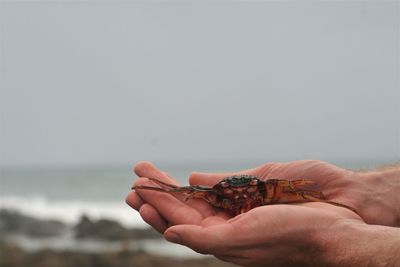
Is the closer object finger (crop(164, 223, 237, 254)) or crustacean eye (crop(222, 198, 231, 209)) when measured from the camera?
finger (crop(164, 223, 237, 254))

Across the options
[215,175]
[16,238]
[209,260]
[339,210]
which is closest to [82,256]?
[209,260]

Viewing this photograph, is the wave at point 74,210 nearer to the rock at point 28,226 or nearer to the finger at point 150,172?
the rock at point 28,226

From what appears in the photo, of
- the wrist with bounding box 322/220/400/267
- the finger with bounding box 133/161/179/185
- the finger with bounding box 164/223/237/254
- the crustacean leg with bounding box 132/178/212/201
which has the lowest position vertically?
the wrist with bounding box 322/220/400/267

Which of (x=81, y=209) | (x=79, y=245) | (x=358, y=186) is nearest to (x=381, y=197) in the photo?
(x=358, y=186)

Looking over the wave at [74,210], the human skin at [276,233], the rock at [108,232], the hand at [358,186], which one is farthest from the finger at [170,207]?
the wave at [74,210]

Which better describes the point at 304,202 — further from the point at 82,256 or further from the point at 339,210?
the point at 82,256

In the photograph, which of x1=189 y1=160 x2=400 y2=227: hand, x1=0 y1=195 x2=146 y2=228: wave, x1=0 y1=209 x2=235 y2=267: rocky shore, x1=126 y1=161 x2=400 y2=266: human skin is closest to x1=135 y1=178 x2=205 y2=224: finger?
x1=126 y1=161 x2=400 y2=266: human skin

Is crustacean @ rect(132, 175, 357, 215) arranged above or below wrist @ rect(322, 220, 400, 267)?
above

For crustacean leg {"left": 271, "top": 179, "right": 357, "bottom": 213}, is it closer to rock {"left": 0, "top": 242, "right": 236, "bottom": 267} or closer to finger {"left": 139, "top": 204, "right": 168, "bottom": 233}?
finger {"left": 139, "top": 204, "right": 168, "bottom": 233}
